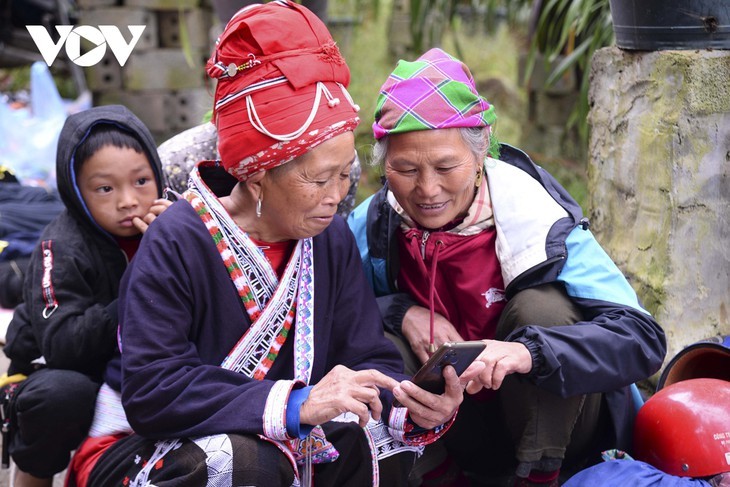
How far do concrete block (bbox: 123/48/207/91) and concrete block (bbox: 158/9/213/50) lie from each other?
0.08 metres

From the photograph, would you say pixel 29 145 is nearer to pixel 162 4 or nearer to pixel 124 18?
pixel 124 18

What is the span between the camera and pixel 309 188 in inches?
90.0

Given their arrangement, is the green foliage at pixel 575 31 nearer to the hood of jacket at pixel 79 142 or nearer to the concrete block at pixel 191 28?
the hood of jacket at pixel 79 142

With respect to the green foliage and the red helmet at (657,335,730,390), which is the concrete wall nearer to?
the red helmet at (657,335,730,390)

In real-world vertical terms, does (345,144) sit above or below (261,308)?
above

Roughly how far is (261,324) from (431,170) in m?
0.63

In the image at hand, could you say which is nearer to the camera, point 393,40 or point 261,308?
point 261,308

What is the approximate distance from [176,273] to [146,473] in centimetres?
49

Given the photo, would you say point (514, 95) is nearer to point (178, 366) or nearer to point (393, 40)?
point (393, 40)

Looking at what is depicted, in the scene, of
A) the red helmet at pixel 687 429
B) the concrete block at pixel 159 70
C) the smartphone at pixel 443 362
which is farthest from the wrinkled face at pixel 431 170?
the concrete block at pixel 159 70

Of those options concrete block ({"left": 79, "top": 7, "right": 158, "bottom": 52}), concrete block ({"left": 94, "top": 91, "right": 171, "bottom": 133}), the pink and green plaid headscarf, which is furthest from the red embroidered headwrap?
concrete block ({"left": 94, "top": 91, "right": 171, "bottom": 133})

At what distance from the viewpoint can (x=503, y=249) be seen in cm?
252

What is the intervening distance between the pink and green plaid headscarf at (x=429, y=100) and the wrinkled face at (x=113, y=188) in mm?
770

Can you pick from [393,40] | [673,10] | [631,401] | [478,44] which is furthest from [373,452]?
[478,44]
